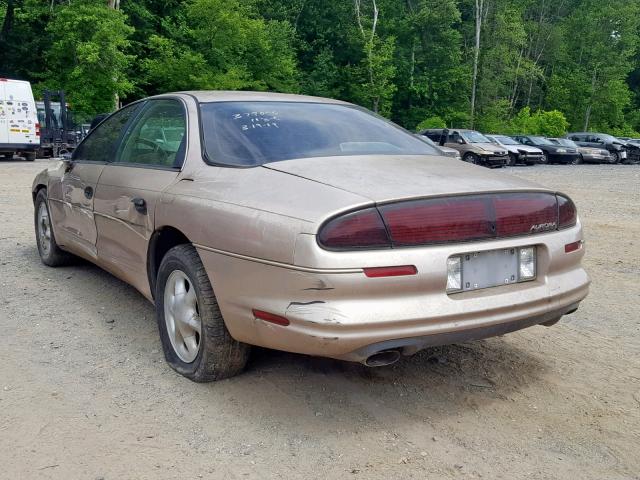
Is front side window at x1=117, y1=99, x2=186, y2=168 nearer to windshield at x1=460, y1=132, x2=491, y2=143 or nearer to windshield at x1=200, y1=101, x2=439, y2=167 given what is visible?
windshield at x1=200, y1=101, x2=439, y2=167

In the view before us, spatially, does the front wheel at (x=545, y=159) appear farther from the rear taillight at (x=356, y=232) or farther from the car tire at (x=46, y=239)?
the rear taillight at (x=356, y=232)

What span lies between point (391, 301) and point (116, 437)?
136 cm

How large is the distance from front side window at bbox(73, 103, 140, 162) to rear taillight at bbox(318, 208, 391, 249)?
244 centimetres

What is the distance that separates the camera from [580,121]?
55.2 meters

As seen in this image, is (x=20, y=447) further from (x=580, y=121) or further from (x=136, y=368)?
(x=580, y=121)

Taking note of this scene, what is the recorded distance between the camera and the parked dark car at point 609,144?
112ft

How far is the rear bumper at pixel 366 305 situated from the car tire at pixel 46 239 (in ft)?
10.4

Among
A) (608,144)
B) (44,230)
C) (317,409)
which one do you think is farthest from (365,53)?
(317,409)

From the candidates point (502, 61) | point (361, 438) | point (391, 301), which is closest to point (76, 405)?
point (361, 438)

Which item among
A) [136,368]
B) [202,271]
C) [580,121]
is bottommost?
[580,121]

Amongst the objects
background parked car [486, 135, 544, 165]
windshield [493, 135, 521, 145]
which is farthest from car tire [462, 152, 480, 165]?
windshield [493, 135, 521, 145]

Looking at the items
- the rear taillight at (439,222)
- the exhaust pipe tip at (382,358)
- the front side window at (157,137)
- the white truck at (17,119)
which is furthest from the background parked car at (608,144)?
the exhaust pipe tip at (382,358)

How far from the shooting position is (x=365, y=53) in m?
46.6

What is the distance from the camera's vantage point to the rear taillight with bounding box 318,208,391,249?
2.68 m
